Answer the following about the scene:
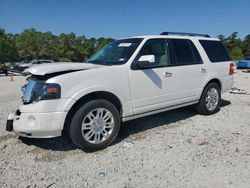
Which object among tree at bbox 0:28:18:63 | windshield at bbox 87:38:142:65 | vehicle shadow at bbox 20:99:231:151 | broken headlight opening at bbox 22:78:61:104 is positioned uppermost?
tree at bbox 0:28:18:63

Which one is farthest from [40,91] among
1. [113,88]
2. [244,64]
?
[244,64]

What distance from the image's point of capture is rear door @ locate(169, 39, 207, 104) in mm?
5131

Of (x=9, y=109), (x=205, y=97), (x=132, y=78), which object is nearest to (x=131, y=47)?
(x=132, y=78)

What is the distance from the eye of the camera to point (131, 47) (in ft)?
15.3

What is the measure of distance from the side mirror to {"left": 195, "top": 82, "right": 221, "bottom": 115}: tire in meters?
2.01

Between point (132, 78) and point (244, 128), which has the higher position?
point (132, 78)

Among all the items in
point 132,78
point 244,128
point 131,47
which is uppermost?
point 131,47

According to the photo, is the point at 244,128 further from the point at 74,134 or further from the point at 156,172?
the point at 74,134

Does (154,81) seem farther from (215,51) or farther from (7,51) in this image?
(7,51)

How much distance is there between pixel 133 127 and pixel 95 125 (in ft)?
4.71

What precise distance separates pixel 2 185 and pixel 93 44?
62835 millimetres

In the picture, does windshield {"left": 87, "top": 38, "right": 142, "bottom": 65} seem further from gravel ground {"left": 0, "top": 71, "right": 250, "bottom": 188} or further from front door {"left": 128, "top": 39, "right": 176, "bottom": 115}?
gravel ground {"left": 0, "top": 71, "right": 250, "bottom": 188}

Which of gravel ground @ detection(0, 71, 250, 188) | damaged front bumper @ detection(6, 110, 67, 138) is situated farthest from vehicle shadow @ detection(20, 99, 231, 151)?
damaged front bumper @ detection(6, 110, 67, 138)

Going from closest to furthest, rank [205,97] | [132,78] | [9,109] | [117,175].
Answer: [117,175]
[132,78]
[205,97]
[9,109]
